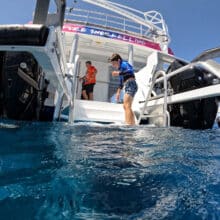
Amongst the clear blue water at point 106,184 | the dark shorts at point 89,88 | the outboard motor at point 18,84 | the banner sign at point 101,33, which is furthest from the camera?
the banner sign at point 101,33

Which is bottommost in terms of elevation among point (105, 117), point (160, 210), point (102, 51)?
point (160, 210)

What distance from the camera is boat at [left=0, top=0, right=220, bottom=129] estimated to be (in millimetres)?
1306

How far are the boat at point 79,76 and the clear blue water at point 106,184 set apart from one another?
0.63 metres

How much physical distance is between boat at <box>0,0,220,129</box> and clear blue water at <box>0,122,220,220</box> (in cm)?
63

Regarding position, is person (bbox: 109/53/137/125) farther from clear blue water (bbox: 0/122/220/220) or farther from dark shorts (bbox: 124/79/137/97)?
clear blue water (bbox: 0/122/220/220)

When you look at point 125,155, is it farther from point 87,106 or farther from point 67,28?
point 67,28

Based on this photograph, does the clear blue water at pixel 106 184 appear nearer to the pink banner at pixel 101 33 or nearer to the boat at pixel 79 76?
the boat at pixel 79 76

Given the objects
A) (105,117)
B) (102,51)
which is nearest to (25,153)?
(105,117)

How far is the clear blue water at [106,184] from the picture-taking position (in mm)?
638

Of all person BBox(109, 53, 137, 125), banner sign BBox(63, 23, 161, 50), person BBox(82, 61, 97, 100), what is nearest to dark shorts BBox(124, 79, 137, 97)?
person BBox(109, 53, 137, 125)

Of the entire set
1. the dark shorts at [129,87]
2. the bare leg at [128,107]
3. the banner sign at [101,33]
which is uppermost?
the banner sign at [101,33]

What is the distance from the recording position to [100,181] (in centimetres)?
86

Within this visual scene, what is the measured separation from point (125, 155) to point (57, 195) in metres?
0.61

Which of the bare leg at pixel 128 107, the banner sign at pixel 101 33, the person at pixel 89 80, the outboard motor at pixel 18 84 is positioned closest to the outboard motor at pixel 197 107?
the bare leg at pixel 128 107
